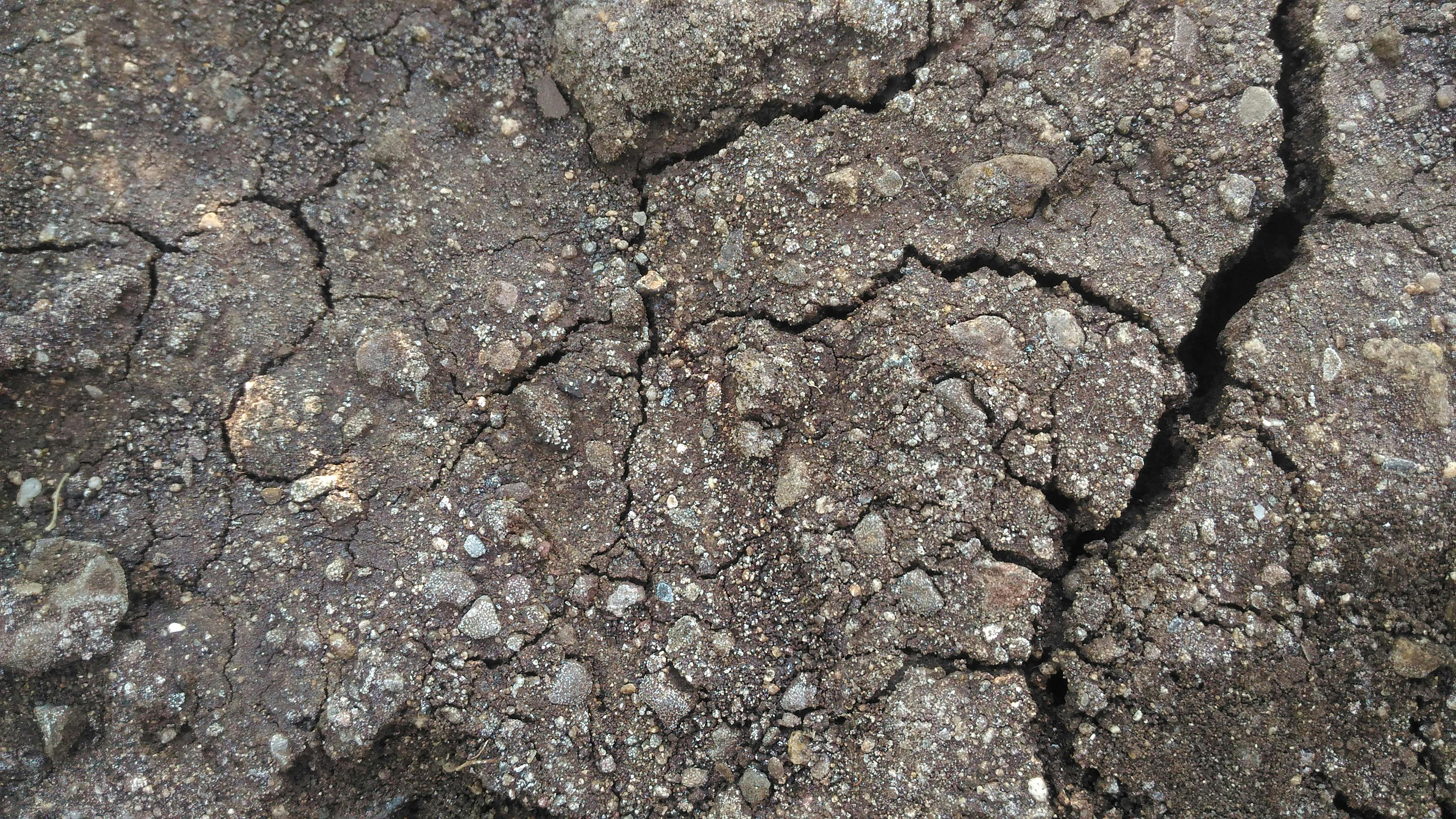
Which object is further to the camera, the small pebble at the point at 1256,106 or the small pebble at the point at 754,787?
the small pebble at the point at 1256,106

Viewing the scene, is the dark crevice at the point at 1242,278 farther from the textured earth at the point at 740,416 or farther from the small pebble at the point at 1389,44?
the small pebble at the point at 1389,44

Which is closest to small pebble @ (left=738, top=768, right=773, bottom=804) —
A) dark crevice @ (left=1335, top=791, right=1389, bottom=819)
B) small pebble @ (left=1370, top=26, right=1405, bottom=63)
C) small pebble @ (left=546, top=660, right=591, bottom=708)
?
small pebble @ (left=546, top=660, right=591, bottom=708)

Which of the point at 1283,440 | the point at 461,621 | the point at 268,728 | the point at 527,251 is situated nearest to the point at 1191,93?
the point at 1283,440

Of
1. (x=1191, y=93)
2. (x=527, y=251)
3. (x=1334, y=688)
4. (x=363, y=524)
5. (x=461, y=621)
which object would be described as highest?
(x=1191, y=93)

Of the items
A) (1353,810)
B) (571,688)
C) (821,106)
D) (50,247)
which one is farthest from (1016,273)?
(50,247)

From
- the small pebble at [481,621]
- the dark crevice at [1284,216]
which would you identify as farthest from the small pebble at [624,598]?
the dark crevice at [1284,216]

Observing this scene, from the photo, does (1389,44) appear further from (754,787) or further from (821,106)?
(754,787)

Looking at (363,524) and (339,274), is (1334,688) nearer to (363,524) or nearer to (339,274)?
(363,524)

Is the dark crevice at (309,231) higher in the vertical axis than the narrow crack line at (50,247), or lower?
lower
